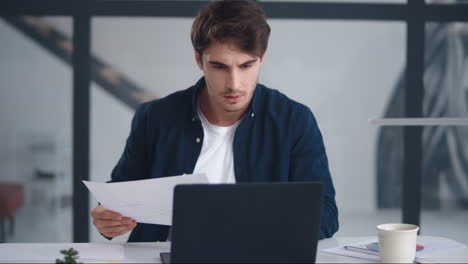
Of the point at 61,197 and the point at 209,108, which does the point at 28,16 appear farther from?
the point at 209,108

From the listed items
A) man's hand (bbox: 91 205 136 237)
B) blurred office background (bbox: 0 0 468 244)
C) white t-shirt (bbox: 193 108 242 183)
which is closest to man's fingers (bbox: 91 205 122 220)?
man's hand (bbox: 91 205 136 237)

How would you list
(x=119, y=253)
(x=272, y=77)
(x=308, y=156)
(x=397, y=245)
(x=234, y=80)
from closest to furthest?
(x=397, y=245)
(x=119, y=253)
(x=234, y=80)
(x=308, y=156)
(x=272, y=77)

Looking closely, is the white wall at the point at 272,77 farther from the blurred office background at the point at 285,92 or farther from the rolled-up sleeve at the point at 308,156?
the rolled-up sleeve at the point at 308,156

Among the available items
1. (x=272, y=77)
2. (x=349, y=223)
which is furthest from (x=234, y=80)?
(x=349, y=223)

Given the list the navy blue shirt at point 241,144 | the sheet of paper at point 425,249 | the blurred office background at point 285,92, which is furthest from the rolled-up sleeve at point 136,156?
the blurred office background at point 285,92

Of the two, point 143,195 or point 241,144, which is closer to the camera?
point 143,195

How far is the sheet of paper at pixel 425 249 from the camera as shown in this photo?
1.27m

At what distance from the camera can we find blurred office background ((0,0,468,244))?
9.60ft

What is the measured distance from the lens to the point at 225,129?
70.5 inches

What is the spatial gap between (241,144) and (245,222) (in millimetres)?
728

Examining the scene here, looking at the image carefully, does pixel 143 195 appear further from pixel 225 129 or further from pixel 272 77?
pixel 272 77

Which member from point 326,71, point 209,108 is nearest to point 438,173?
point 326,71

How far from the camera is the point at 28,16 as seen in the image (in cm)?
291

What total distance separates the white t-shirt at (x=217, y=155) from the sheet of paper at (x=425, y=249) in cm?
49
